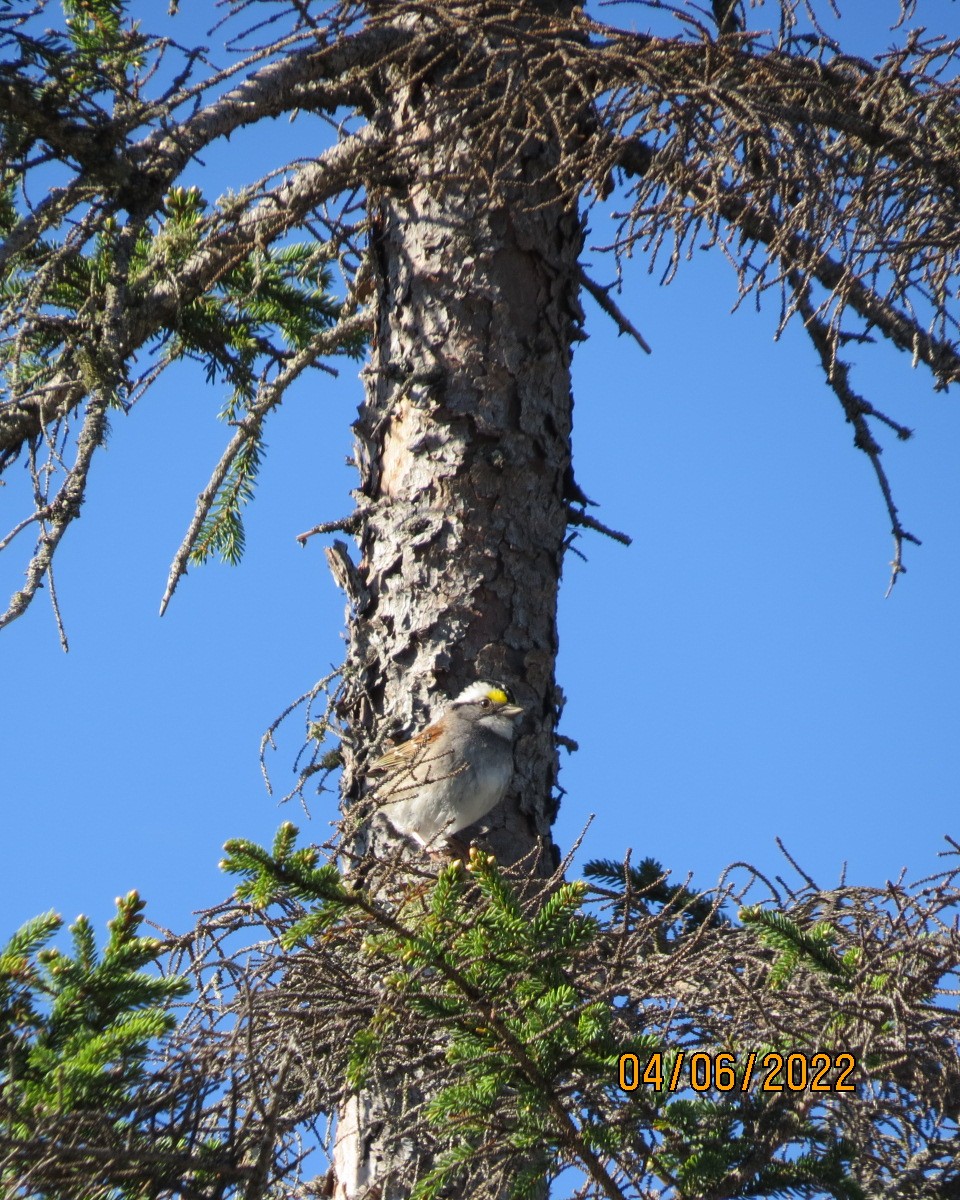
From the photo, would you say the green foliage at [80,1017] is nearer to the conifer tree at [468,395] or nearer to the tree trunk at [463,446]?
the conifer tree at [468,395]

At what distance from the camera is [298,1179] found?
4230mm

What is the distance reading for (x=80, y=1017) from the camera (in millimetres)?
3219

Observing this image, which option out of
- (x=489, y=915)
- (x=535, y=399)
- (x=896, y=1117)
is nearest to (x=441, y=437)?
(x=535, y=399)

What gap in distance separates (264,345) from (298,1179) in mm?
4230

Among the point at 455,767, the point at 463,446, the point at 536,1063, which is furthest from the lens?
the point at 463,446

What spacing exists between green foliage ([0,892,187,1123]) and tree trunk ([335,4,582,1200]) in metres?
2.12


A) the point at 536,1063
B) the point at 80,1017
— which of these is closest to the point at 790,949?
the point at 536,1063

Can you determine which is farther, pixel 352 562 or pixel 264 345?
pixel 264 345

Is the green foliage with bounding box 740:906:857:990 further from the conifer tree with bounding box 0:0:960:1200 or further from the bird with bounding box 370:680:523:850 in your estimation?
the bird with bounding box 370:680:523:850

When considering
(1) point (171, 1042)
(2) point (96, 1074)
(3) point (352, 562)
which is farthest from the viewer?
(3) point (352, 562)

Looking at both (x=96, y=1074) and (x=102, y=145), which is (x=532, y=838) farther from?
(x=102, y=145)
